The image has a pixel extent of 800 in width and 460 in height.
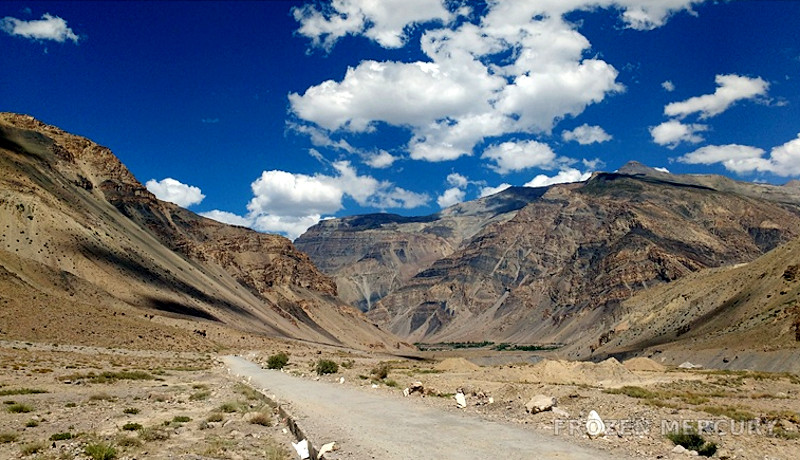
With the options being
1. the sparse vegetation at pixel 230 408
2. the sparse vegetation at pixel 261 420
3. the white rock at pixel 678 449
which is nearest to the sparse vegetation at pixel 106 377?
the sparse vegetation at pixel 230 408

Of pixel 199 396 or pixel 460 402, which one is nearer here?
pixel 460 402

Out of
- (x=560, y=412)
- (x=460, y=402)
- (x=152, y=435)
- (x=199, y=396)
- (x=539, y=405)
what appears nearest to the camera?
(x=152, y=435)

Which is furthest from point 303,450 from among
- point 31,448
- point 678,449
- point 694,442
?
point 694,442

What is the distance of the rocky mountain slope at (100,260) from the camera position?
6625cm

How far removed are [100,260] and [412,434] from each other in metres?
86.4

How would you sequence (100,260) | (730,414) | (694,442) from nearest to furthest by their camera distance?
(694,442)
(730,414)
(100,260)

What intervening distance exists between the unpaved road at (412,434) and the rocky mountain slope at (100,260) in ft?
155

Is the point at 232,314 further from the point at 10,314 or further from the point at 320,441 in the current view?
the point at 320,441

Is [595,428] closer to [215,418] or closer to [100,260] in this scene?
[215,418]

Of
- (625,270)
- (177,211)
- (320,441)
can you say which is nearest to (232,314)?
(177,211)

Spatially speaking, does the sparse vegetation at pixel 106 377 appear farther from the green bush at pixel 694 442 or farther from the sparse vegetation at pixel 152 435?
the green bush at pixel 694 442

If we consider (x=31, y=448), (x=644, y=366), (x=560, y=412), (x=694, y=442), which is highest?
(x=31, y=448)

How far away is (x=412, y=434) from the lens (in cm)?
1539

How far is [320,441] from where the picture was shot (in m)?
14.2
